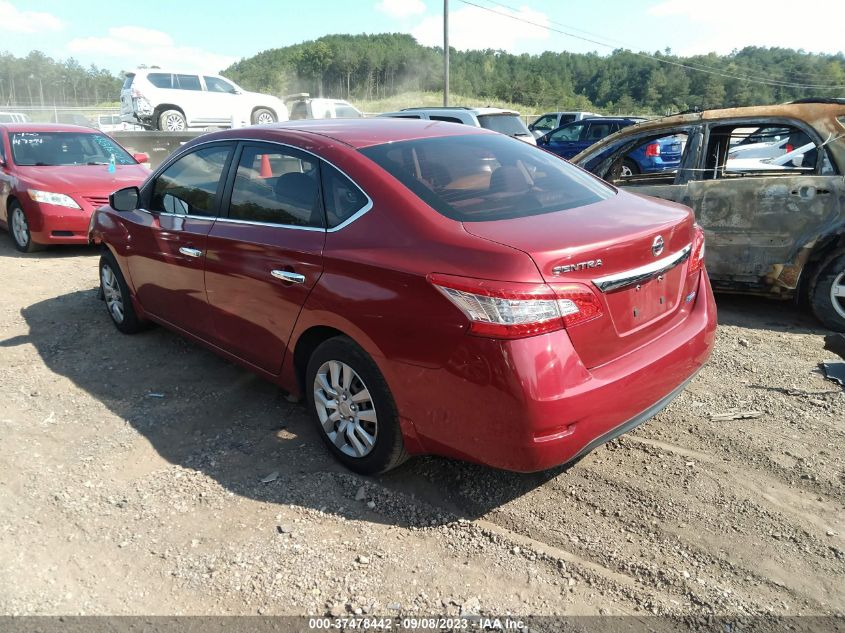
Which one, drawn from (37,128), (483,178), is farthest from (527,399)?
(37,128)

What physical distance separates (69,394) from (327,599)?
2705 mm

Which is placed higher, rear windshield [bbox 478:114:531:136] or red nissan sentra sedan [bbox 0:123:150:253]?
rear windshield [bbox 478:114:531:136]

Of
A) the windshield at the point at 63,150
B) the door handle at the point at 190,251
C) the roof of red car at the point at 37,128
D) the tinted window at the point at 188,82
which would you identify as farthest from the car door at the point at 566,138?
the door handle at the point at 190,251

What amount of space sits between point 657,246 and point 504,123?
10405 millimetres

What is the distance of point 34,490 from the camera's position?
324cm

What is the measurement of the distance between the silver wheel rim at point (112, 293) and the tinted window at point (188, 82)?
46.8ft

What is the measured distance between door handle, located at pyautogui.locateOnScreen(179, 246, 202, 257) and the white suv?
1438cm

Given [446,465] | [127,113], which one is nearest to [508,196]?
[446,465]

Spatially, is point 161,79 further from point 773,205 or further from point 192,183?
point 773,205

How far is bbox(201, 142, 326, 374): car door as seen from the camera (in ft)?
10.5

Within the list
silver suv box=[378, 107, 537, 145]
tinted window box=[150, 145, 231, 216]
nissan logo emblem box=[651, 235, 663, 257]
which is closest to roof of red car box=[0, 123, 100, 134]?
silver suv box=[378, 107, 537, 145]

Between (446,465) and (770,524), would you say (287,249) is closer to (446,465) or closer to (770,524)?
(446,465)

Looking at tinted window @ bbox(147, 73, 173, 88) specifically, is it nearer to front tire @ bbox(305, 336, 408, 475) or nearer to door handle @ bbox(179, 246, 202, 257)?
door handle @ bbox(179, 246, 202, 257)

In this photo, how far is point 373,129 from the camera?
11.8 feet
